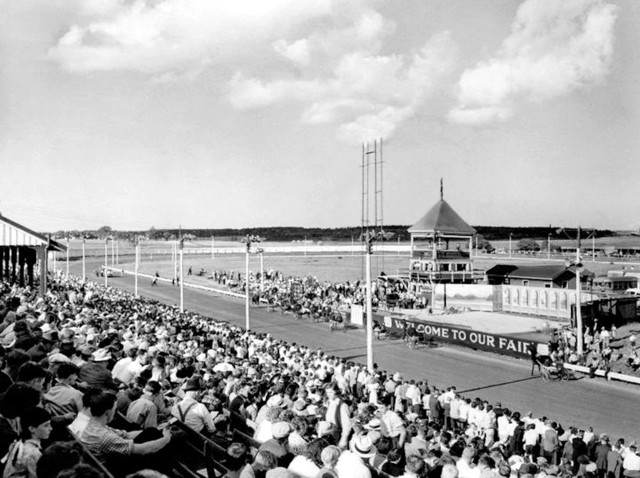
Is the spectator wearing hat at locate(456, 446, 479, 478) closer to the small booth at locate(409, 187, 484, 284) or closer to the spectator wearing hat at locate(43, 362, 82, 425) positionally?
the spectator wearing hat at locate(43, 362, 82, 425)

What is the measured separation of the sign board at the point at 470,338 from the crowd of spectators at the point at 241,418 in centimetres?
1019

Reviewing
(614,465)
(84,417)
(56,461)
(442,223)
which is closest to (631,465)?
(614,465)

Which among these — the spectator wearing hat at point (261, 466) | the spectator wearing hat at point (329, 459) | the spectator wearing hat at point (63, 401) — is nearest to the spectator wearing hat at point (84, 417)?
the spectator wearing hat at point (63, 401)

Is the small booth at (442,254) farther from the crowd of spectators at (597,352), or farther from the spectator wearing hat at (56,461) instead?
the spectator wearing hat at (56,461)

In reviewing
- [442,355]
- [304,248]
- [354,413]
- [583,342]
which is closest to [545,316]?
[583,342]

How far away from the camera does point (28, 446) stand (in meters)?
4.00

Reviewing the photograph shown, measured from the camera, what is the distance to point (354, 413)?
11531 mm

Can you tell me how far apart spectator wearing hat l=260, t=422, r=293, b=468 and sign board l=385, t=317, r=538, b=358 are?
19247mm

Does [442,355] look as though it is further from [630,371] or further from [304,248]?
[304,248]

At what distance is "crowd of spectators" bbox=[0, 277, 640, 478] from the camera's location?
5.19 metres

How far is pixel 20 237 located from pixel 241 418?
778 inches

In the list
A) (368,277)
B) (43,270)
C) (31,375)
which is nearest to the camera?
(31,375)

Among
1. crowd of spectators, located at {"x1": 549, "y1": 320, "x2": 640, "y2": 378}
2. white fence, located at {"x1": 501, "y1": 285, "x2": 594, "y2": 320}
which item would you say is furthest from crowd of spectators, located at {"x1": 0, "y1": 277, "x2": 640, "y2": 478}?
white fence, located at {"x1": 501, "y1": 285, "x2": 594, "y2": 320}

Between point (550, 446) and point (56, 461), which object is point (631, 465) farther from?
point (56, 461)
